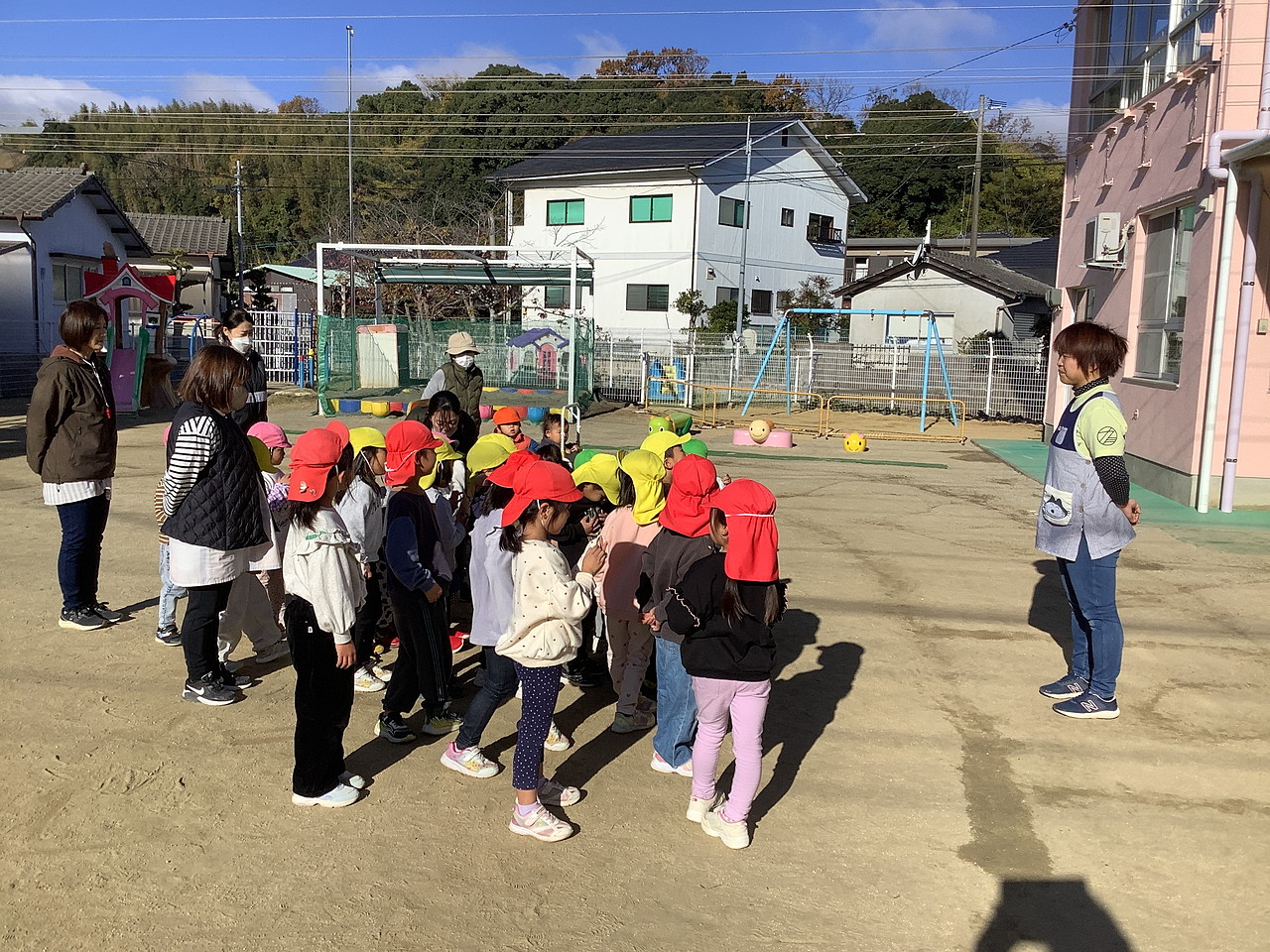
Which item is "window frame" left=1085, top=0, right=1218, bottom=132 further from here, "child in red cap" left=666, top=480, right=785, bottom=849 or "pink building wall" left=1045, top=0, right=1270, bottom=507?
"child in red cap" left=666, top=480, right=785, bottom=849

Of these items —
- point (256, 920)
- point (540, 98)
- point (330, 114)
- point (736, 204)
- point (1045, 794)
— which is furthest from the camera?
point (330, 114)

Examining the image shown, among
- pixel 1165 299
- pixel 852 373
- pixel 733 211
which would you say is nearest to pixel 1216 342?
pixel 1165 299

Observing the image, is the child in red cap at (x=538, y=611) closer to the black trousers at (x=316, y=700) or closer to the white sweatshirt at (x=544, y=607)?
the white sweatshirt at (x=544, y=607)

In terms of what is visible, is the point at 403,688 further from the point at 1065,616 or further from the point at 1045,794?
the point at 1065,616

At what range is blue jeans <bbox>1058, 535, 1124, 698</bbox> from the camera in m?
4.55

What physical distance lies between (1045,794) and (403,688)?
258 cm

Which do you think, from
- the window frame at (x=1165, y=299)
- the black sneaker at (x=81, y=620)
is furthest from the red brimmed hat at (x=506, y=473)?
the window frame at (x=1165, y=299)

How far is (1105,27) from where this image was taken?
44.1ft

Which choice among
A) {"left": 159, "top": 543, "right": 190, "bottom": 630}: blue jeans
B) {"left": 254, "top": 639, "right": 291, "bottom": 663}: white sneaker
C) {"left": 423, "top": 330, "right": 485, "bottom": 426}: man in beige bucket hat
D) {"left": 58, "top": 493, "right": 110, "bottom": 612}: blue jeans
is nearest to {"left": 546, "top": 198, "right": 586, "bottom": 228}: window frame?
{"left": 423, "top": 330, "right": 485, "bottom": 426}: man in beige bucket hat

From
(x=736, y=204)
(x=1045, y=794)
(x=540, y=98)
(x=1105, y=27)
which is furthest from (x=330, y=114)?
(x=1045, y=794)

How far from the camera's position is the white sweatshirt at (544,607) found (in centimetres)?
332

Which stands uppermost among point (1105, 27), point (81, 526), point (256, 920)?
point (1105, 27)

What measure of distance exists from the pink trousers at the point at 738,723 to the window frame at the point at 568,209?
34.8m

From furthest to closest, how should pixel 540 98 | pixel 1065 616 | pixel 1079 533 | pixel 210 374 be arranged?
pixel 540 98 < pixel 1065 616 < pixel 1079 533 < pixel 210 374
